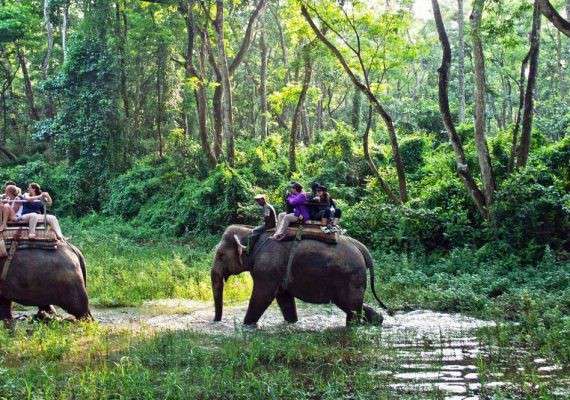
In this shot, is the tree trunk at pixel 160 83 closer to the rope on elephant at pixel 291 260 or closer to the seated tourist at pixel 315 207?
the seated tourist at pixel 315 207

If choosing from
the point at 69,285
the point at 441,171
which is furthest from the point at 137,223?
the point at 69,285

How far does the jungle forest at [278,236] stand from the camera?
7758 millimetres

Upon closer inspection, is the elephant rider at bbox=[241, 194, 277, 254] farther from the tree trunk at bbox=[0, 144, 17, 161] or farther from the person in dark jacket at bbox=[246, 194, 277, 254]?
the tree trunk at bbox=[0, 144, 17, 161]

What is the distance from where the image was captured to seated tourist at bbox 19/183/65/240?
10.4m

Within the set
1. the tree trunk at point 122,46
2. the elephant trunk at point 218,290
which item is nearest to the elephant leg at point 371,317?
the elephant trunk at point 218,290

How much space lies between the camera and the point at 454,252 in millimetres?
15695

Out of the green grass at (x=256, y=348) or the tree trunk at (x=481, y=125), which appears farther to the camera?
the tree trunk at (x=481, y=125)

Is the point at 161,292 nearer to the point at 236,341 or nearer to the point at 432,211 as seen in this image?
the point at 236,341

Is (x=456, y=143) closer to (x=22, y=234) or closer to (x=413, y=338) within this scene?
(x=413, y=338)

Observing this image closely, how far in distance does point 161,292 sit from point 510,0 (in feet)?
44.1

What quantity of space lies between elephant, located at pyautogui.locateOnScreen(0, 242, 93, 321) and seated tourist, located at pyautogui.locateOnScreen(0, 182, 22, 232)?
532mm

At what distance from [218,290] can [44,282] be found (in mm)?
2574

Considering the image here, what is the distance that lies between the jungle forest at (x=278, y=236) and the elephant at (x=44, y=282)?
0.9 inches

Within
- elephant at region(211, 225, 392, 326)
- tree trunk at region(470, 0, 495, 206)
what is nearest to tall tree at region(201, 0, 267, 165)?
tree trunk at region(470, 0, 495, 206)
